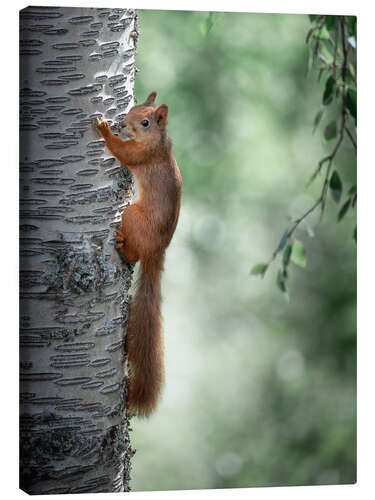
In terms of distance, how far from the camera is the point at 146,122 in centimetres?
264

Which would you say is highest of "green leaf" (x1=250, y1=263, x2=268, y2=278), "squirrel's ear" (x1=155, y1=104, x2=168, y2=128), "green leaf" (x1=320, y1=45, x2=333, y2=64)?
"green leaf" (x1=320, y1=45, x2=333, y2=64)

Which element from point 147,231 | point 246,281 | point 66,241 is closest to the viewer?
point 66,241

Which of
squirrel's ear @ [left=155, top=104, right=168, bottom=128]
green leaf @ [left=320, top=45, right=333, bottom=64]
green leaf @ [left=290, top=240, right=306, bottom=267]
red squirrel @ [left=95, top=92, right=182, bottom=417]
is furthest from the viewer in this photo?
green leaf @ [left=320, top=45, right=333, bottom=64]

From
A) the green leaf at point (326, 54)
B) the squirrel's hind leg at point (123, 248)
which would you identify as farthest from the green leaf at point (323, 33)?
the squirrel's hind leg at point (123, 248)

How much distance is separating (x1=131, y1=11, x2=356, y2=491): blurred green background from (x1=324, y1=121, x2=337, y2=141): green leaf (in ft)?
0.85

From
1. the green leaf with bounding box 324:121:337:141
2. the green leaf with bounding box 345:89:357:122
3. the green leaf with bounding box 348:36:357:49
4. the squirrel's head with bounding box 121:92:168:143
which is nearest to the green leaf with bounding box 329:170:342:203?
the green leaf with bounding box 324:121:337:141

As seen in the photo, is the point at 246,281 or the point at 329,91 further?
the point at 246,281

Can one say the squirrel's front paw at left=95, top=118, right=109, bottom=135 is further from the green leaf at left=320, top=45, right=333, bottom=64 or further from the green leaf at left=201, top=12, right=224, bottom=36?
the green leaf at left=320, top=45, right=333, bottom=64

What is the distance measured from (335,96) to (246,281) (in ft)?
3.00

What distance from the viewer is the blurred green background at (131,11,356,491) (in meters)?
3.26

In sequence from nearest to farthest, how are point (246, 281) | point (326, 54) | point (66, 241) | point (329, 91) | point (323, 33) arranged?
point (66, 241)
point (329, 91)
point (323, 33)
point (326, 54)
point (246, 281)

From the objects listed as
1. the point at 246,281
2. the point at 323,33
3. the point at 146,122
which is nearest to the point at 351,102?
the point at 323,33

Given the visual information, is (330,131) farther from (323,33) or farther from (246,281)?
(246,281)

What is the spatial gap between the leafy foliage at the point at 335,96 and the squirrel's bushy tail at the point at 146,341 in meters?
0.47
